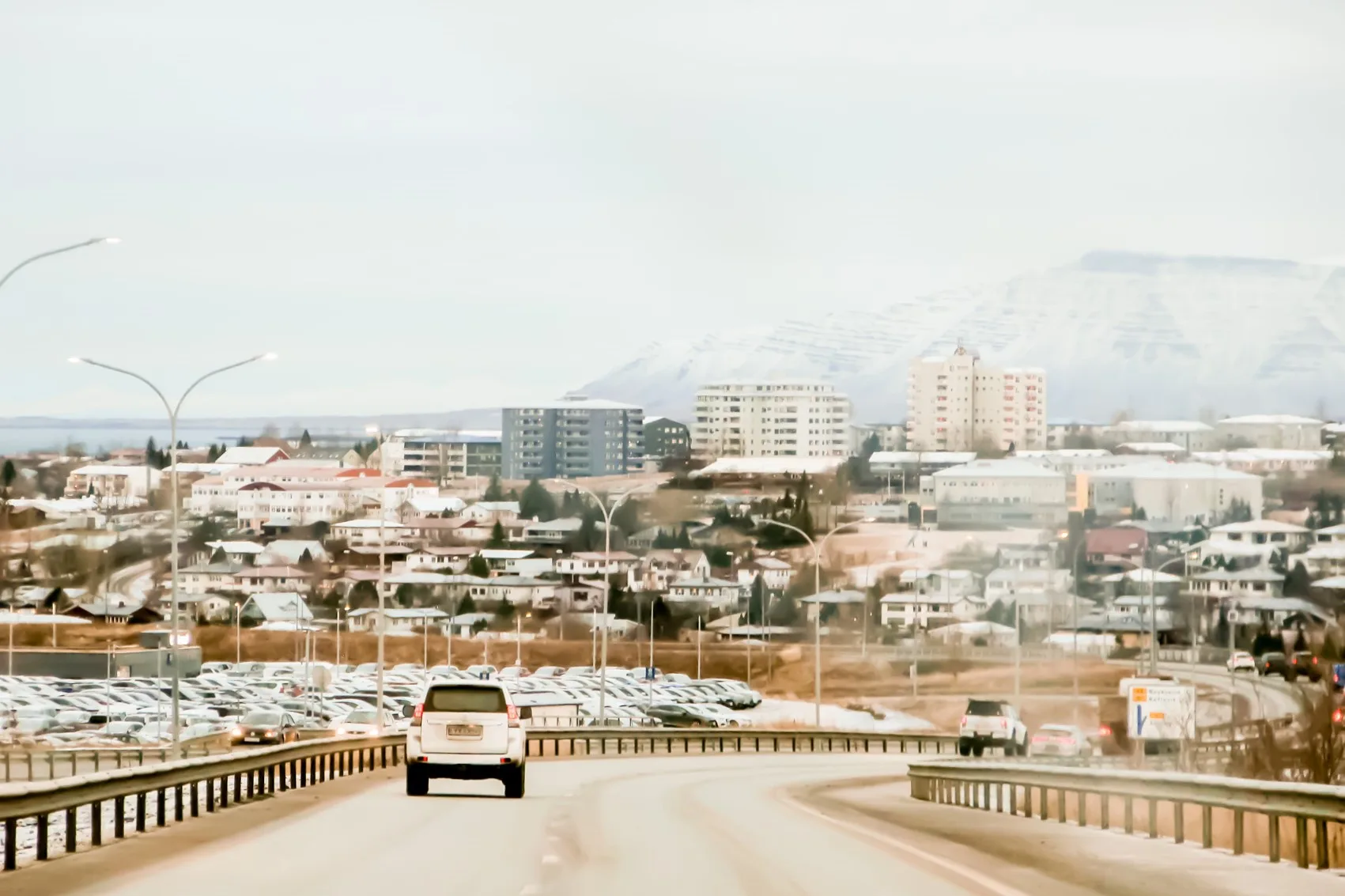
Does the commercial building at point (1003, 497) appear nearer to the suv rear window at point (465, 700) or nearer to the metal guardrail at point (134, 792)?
the metal guardrail at point (134, 792)

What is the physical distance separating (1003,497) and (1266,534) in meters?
22.8

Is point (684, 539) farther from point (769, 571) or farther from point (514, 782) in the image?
point (514, 782)

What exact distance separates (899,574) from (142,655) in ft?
331

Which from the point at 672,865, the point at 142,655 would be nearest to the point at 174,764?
the point at 672,865

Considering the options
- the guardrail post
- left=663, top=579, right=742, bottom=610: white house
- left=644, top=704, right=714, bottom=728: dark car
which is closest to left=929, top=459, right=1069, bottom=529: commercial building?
left=663, top=579, right=742, bottom=610: white house

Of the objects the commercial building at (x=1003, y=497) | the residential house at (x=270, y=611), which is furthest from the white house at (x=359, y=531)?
the commercial building at (x=1003, y=497)

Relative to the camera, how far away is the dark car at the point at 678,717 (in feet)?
318

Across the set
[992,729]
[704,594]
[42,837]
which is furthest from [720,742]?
[704,594]

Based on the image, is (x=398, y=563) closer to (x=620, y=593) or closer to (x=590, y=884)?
(x=620, y=593)

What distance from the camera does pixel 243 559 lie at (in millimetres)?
187125

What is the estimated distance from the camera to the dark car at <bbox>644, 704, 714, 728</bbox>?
9681cm

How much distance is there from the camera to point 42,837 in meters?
19.3

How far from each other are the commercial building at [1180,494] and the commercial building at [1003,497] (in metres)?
4.00

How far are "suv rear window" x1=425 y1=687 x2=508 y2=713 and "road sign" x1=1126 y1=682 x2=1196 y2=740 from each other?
32481mm
